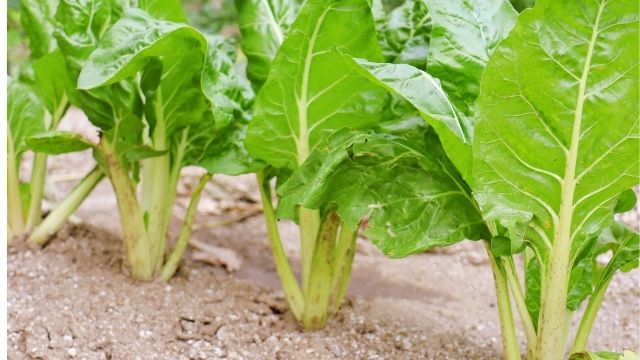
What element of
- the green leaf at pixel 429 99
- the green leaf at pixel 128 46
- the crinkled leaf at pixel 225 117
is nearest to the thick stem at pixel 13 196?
the crinkled leaf at pixel 225 117

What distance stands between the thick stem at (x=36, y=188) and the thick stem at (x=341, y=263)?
1.01m

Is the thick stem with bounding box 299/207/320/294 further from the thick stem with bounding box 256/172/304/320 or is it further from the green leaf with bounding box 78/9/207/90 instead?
the green leaf with bounding box 78/9/207/90

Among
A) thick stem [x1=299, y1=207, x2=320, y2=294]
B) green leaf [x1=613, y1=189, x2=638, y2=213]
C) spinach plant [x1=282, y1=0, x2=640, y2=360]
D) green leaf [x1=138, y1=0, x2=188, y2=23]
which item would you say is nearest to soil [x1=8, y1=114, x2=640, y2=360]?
thick stem [x1=299, y1=207, x2=320, y2=294]

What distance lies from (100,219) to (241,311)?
101 cm

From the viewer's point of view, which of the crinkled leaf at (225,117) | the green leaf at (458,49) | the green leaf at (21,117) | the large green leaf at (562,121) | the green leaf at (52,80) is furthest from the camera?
the green leaf at (21,117)

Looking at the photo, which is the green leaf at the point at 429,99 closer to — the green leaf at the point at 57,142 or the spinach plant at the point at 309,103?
the spinach plant at the point at 309,103

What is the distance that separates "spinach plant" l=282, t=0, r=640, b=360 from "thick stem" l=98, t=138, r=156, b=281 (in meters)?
0.61

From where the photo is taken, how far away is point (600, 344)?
2.07 m

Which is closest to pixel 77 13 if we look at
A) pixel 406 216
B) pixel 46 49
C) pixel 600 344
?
pixel 46 49

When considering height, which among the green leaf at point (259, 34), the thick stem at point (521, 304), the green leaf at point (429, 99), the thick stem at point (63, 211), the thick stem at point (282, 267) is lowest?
the thick stem at point (63, 211)

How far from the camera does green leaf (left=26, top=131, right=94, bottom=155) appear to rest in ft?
6.56

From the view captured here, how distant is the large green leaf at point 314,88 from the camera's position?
1.61m

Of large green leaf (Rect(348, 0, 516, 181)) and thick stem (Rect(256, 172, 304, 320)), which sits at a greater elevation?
large green leaf (Rect(348, 0, 516, 181))

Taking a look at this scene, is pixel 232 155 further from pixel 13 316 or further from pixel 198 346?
pixel 13 316
